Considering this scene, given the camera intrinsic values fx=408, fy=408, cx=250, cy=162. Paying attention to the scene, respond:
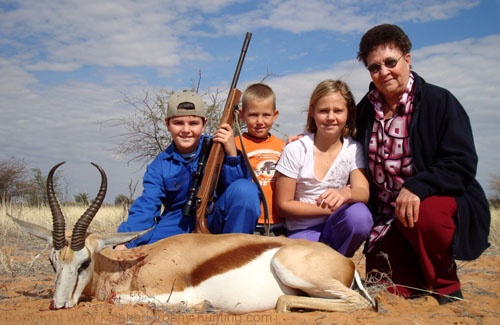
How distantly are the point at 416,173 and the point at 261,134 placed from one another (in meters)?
1.86

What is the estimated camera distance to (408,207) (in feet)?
11.1

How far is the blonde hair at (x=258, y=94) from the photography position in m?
4.86

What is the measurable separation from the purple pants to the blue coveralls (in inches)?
25.2

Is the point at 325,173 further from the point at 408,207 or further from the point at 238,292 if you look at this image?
the point at 238,292

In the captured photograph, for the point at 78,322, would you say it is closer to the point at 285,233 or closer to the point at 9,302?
the point at 9,302

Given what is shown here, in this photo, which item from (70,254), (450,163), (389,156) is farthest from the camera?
(389,156)

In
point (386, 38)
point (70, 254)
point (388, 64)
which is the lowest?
point (70, 254)

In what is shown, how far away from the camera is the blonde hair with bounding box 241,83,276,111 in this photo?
486 centimetres

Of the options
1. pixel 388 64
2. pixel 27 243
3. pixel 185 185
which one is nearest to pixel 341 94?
pixel 388 64

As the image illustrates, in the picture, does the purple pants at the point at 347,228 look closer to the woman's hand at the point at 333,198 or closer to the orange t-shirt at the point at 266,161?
the woman's hand at the point at 333,198

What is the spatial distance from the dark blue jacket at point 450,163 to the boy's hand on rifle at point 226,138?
1768 mm

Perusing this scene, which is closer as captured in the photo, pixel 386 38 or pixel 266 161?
pixel 386 38

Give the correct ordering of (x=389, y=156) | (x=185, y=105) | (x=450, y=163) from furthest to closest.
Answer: (x=185, y=105)
(x=389, y=156)
(x=450, y=163)

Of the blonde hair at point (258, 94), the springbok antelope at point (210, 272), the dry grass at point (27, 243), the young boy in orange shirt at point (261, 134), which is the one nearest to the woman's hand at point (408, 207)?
the springbok antelope at point (210, 272)
